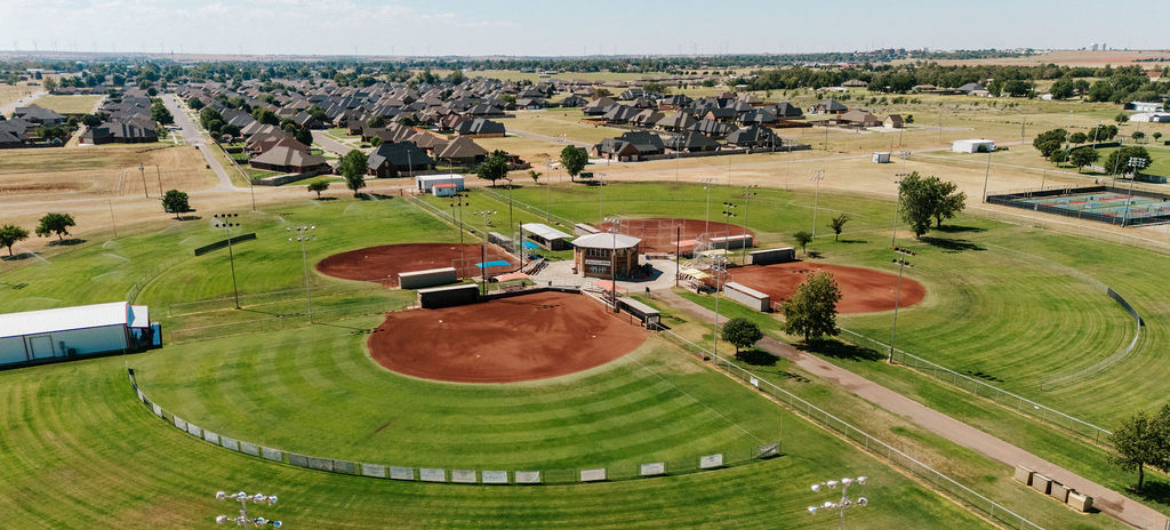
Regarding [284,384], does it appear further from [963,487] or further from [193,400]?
[963,487]

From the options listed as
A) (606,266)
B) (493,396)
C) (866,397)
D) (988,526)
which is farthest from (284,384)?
(988,526)

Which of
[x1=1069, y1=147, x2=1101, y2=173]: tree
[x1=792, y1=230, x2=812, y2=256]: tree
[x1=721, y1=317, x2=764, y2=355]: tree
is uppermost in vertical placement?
[x1=1069, y1=147, x2=1101, y2=173]: tree

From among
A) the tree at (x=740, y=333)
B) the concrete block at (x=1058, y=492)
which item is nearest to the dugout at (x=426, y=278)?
the tree at (x=740, y=333)

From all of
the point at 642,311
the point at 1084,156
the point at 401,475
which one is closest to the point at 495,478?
the point at 401,475

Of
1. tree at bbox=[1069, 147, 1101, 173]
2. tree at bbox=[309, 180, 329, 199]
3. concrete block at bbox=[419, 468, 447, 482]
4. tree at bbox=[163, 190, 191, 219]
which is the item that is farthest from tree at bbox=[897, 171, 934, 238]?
tree at bbox=[163, 190, 191, 219]

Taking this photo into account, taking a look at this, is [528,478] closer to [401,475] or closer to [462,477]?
[462,477]

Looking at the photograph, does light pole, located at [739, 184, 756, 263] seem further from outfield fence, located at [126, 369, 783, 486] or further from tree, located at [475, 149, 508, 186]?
tree, located at [475, 149, 508, 186]

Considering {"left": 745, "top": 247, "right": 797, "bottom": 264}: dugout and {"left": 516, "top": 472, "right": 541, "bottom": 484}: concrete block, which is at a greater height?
{"left": 745, "top": 247, "right": 797, "bottom": 264}: dugout
